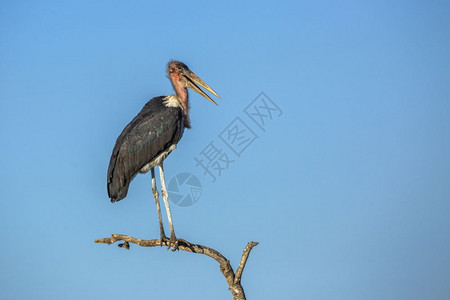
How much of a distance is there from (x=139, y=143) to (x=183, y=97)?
173cm

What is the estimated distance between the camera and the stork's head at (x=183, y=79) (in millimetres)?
13305

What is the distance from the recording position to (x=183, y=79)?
1341 cm

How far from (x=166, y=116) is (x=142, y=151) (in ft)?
2.97

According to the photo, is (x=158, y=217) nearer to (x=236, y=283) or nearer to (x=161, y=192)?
(x=161, y=192)

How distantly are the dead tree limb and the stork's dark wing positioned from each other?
60.6 inches

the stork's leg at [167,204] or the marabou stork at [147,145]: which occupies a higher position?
the marabou stork at [147,145]

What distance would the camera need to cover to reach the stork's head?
1330cm

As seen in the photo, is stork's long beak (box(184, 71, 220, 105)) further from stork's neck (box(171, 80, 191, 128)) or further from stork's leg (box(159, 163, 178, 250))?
stork's leg (box(159, 163, 178, 250))

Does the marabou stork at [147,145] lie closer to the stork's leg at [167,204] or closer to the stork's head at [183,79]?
the stork's leg at [167,204]

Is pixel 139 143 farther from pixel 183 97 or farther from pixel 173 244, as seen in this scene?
pixel 173 244

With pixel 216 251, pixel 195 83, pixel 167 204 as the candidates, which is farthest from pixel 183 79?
pixel 216 251

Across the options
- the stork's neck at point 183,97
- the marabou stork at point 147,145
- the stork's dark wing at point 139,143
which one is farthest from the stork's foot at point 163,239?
the stork's neck at point 183,97

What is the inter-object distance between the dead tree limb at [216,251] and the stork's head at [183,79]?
367 centimetres

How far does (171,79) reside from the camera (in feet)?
44.2
